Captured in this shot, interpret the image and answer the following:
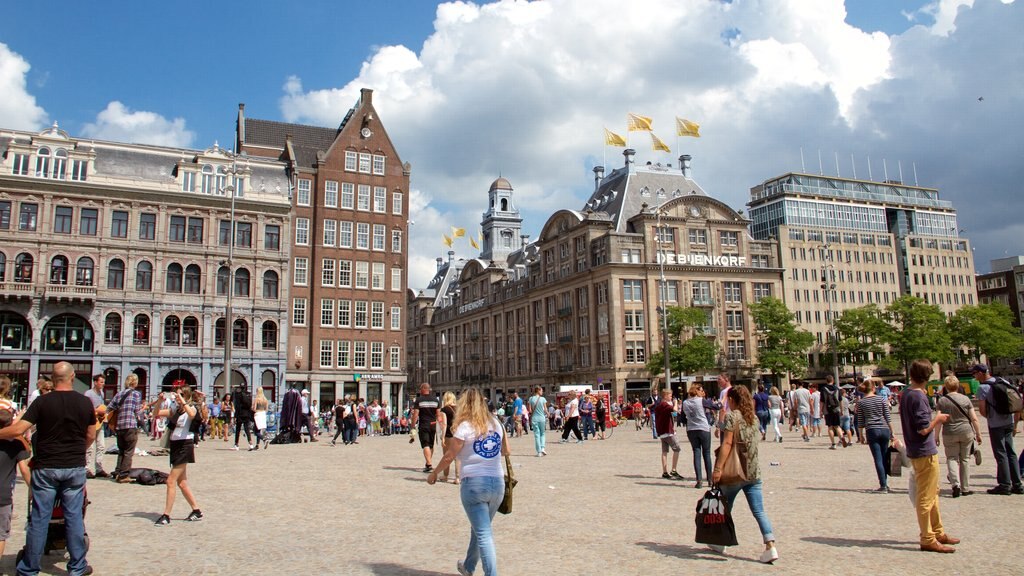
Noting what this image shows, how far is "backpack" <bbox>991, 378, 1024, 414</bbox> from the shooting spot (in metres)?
13.1

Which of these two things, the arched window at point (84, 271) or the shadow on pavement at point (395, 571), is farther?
the arched window at point (84, 271)

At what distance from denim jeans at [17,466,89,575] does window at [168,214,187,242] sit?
154 ft

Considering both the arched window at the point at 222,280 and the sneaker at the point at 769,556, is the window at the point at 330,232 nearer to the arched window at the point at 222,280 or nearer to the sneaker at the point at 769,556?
the arched window at the point at 222,280

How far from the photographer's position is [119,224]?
49.8 meters

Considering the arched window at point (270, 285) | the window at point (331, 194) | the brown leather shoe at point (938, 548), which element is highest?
the window at point (331, 194)

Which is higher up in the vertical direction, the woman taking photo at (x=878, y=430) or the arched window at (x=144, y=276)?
the arched window at (x=144, y=276)

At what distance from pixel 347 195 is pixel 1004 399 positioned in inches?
1985

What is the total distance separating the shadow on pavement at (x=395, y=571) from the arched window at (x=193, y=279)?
47.4 metres

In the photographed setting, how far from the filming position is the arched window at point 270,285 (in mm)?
53344

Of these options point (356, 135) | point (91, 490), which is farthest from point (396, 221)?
point (91, 490)

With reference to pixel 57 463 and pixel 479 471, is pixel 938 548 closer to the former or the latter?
pixel 479 471

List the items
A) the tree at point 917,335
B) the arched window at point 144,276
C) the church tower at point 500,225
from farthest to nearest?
1. the church tower at point 500,225
2. the tree at point 917,335
3. the arched window at point 144,276

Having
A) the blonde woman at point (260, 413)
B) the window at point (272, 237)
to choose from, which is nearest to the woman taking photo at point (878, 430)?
the blonde woman at point (260, 413)

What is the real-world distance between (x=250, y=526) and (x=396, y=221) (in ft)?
164
